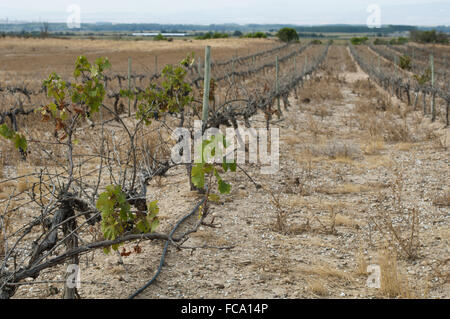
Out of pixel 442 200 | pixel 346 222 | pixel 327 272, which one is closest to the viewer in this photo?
pixel 327 272

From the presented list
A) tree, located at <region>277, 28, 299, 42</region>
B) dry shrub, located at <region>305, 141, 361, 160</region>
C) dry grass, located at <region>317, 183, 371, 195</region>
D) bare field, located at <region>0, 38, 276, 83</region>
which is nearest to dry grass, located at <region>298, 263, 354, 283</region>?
dry grass, located at <region>317, 183, 371, 195</region>

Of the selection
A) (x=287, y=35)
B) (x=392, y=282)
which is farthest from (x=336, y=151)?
(x=287, y=35)

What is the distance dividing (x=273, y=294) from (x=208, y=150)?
1.93m

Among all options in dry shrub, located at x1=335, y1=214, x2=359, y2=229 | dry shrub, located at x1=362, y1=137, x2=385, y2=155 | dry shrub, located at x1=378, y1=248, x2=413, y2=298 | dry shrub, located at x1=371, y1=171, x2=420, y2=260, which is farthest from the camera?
dry shrub, located at x1=362, y1=137, x2=385, y2=155

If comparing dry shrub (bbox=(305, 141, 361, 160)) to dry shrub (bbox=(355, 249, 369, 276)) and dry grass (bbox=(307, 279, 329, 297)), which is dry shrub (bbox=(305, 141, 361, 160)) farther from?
dry grass (bbox=(307, 279, 329, 297))

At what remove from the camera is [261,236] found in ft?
17.1

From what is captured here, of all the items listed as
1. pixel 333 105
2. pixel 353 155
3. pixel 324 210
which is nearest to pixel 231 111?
pixel 324 210

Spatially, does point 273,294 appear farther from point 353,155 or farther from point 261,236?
point 353,155

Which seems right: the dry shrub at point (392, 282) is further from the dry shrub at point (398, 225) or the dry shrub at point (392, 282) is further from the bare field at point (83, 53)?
the bare field at point (83, 53)

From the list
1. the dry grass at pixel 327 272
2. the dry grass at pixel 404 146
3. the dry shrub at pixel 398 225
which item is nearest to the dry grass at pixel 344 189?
the dry shrub at pixel 398 225

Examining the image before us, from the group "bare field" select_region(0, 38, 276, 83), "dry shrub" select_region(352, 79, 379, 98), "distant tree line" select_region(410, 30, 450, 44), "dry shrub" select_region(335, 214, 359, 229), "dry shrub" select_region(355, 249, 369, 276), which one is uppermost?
"distant tree line" select_region(410, 30, 450, 44)

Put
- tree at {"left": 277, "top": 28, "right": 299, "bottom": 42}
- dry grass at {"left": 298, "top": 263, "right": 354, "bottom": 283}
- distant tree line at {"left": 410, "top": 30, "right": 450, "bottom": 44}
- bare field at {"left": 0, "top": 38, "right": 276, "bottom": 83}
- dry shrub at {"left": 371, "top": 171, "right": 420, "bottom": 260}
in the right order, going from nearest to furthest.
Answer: dry grass at {"left": 298, "top": 263, "right": 354, "bottom": 283}
dry shrub at {"left": 371, "top": 171, "right": 420, "bottom": 260}
bare field at {"left": 0, "top": 38, "right": 276, "bottom": 83}
distant tree line at {"left": 410, "top": 30, "right": 450, "bottom": 44}
tree at {"left": 277, "top": 28, "right": 299, "bottom": 42}

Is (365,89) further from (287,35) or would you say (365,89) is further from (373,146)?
(287,35)

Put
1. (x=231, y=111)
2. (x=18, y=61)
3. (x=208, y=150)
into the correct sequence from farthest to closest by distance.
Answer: (x=18, y=61) < (x=231, y=111) < (x=208, y=150)
